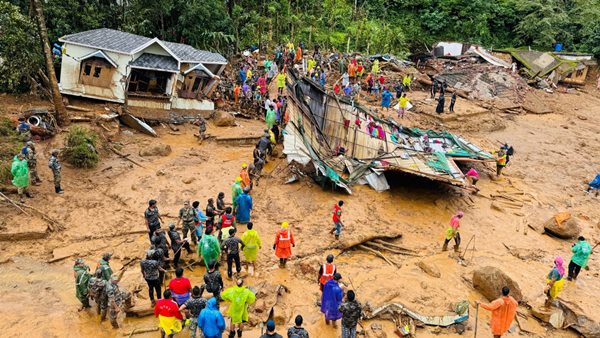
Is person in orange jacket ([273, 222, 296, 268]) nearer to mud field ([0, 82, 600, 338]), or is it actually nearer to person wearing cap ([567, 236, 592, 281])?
mud field ([0, 82, 600, 338])

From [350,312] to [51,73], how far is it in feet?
48.2

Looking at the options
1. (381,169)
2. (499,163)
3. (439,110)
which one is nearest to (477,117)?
(439,110)

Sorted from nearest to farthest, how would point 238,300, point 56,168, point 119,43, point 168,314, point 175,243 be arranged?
point 168,314 → point 238,300 → point 175,243 → point 56,168 → point 119,43

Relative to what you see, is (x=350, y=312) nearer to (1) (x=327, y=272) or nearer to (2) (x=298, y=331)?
(2) (x=298, y=331)

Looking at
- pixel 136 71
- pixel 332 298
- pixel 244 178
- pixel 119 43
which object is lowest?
pixel 332 298

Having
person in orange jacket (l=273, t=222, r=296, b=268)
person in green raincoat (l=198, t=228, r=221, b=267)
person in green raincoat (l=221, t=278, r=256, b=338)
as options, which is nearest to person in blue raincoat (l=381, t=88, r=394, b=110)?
person in orange jacket (l=273, t=222, r=296, b=268)

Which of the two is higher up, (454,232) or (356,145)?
(356,145)

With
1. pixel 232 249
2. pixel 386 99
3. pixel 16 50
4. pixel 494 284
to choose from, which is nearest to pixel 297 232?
pixel 232 249

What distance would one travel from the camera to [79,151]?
15227 mm

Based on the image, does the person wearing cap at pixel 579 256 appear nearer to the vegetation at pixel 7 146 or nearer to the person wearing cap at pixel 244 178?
the person wearing cap at pixel 244 178

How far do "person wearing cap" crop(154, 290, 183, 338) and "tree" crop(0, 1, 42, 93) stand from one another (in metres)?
16.4

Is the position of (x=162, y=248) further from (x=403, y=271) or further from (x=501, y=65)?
(x=501, y=65)

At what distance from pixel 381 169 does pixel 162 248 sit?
805 centimetres

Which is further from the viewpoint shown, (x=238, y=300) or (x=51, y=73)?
(x=51, y=73)
